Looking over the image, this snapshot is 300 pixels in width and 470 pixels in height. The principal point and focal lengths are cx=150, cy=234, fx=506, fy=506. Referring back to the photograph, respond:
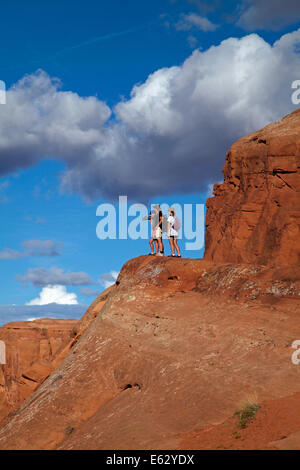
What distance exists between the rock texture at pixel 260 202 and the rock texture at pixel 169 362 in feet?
4.02

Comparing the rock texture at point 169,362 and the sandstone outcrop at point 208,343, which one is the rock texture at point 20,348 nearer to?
the sandstone outcrop at point 208,343

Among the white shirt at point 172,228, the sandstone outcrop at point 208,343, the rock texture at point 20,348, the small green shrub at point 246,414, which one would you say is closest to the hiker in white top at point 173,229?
the white shirt at point 172,228

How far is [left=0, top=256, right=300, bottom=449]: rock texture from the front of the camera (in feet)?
34.7

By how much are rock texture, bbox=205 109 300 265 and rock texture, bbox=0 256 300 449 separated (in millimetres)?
1225

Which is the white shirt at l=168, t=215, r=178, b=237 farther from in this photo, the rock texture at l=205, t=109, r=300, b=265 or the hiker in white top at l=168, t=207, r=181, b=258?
the rock texture at l=205, t=109, r=300, b=265

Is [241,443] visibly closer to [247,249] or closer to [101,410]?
Result: [101,410]

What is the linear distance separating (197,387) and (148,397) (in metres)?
1.49

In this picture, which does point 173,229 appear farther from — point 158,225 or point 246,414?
point 246,414

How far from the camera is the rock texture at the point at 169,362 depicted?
10.6 metres

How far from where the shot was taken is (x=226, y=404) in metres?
10.2

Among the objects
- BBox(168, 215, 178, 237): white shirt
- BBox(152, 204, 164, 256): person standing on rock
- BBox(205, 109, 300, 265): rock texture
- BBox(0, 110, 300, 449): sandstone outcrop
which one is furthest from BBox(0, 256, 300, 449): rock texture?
BBox(152, 204, 164, 256): person standing on rock

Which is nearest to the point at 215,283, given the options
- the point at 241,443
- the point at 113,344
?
the point at 113,344

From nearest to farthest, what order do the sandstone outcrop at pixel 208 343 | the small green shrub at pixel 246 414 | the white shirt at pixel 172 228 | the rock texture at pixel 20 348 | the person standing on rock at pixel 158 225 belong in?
the small green shrub at pixel 246 414
the sandstone outcrop at pixel 208 343
the white shirt at pixel 172 228
the person standing on rock at pixel 158 225
the rock texture at pixel 20 348
